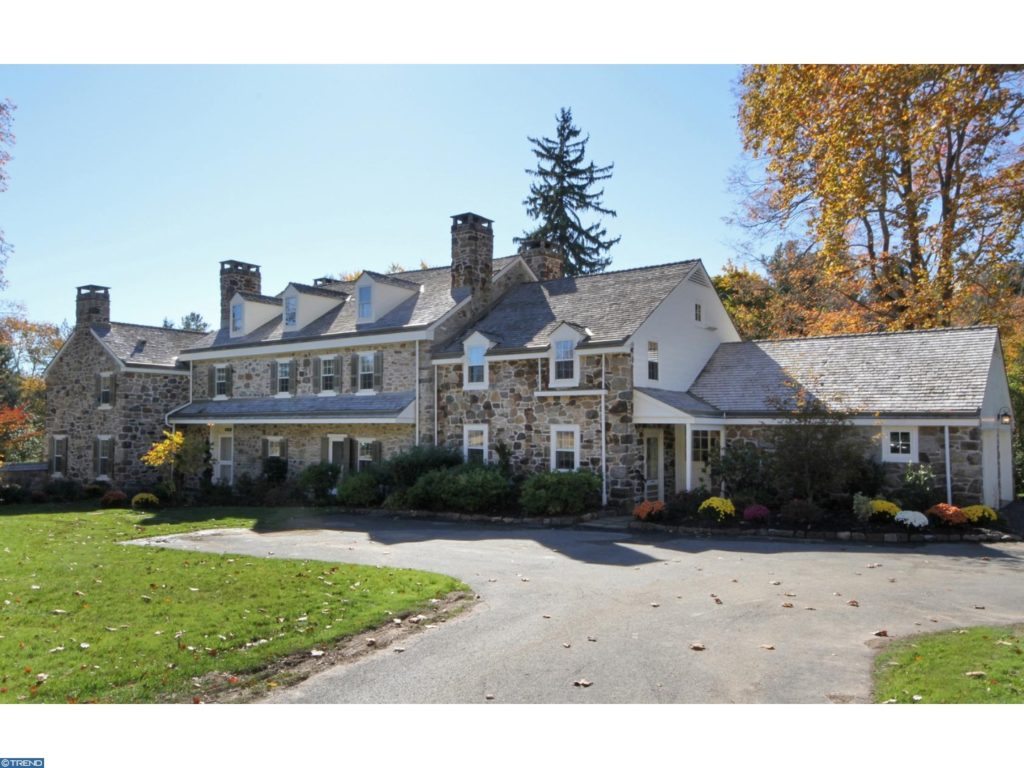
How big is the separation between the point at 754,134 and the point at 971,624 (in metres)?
16.8

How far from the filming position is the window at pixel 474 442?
77.1ft

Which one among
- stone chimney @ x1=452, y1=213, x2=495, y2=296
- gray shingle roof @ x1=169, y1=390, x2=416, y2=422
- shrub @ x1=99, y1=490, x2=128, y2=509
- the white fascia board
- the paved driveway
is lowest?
shrub @ x1=99, y1=490, x2=128, y2=509

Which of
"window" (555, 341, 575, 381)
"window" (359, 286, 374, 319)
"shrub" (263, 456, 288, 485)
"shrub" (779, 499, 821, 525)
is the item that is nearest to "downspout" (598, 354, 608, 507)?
"window" (555, 341, 575, 381)

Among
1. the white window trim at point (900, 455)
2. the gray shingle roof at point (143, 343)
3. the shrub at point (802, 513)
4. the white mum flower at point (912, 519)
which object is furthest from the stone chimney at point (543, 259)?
the white mum flower at point (912, 519)

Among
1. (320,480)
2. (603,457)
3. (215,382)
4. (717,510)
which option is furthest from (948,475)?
(215,382)

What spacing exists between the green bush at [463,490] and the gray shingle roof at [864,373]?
6362mm

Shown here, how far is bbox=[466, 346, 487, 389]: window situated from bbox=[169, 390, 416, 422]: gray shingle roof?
2028 millimetres

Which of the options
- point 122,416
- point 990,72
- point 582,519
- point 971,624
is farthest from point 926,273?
point 122,416

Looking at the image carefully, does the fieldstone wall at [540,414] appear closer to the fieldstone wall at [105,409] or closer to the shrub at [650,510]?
the shrub at [650,510]

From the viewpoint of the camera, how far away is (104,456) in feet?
102

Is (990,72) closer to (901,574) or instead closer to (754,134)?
(754,134)

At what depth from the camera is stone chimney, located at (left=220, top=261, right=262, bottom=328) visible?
32.9 metres

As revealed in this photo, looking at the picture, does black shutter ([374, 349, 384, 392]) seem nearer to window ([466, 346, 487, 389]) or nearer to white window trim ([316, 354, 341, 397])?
white window trim ([316, 354, 341, 397])

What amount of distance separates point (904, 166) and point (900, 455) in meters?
10.4
